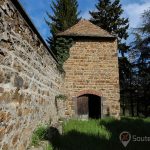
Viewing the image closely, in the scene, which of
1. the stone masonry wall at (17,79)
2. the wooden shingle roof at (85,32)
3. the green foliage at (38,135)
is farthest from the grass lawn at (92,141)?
the wooden shingle roof at (85,32)

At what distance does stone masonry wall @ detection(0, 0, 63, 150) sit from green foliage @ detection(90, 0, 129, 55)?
24132 millimetres

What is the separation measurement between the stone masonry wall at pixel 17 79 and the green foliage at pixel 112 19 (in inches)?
950

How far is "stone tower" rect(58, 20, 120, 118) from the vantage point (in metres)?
16.1

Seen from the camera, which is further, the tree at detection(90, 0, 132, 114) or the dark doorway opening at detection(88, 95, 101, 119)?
the tree at detection(90, 0, 132, 114)

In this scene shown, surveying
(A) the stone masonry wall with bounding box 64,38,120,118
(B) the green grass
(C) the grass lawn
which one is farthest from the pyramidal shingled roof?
(B) the green grass

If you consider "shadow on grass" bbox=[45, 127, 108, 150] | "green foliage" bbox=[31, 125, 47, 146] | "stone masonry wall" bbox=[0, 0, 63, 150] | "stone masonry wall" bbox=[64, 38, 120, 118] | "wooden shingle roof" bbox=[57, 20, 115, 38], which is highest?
"wooden shingle roof" bbox=[57, 20, 115, 38]

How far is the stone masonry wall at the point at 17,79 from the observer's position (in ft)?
14.5

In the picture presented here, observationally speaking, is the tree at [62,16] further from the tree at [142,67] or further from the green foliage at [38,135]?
the green foliage at [38,135]

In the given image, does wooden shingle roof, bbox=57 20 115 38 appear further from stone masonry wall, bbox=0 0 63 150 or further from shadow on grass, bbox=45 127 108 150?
stone masonry wall, bbox=0 0 63 150

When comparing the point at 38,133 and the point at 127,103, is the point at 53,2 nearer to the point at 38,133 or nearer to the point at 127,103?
the point at 127,103

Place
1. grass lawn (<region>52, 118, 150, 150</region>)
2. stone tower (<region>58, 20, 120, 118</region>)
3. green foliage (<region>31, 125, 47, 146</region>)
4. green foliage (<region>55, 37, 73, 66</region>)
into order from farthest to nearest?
green foliage (<region>55, 37, 73, 66</region>)
stone tower (<region>58, 20, 120, 118</region>)
grass lawn (<region>52, 118, 150, 150</region>)
green foliage (<region>31, 125, 47, 146</region>)

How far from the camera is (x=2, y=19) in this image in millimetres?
4305

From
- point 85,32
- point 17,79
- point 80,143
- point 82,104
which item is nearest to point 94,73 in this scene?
point 82,104

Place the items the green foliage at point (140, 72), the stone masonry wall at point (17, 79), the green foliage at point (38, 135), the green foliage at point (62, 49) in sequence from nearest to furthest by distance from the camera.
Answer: the stone masonry wall at point (17, 79)
the green foliage at point (38, 135)
the green foliage at point (62, 49)
the green foliage at point (140, 72)
